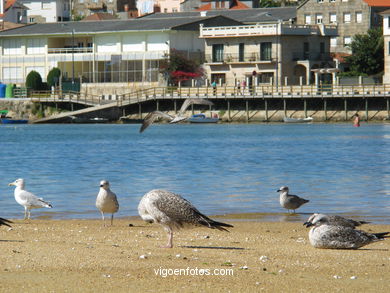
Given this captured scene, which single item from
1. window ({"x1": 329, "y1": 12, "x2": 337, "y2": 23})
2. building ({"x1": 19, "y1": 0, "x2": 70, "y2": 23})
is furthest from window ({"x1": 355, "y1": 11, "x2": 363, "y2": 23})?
building ({"x1": 19, "y1": 0, "x2": 70, "y2": 23})

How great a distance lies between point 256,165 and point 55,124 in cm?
5449

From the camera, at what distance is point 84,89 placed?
9900 cm

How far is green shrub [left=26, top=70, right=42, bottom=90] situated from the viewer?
98688 millimetres

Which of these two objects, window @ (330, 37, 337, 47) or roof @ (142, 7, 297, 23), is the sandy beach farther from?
window @ (330, 37, 337, 47)

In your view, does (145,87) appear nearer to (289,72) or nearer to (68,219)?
(289,72)

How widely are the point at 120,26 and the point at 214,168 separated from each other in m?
63.9

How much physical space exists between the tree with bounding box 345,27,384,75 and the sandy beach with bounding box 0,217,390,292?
251 feet

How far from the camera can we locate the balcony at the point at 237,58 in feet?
305

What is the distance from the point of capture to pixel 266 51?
9294 cm

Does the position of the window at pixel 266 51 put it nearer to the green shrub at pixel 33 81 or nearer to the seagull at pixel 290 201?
the green shrub at pixel 33 81

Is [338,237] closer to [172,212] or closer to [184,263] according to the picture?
[172,212]

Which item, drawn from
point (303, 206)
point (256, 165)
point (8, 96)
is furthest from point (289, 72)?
point (303, 206)

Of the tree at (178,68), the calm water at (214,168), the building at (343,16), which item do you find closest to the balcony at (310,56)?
the building at (343,16)

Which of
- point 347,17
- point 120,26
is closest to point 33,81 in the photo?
point 120,26
